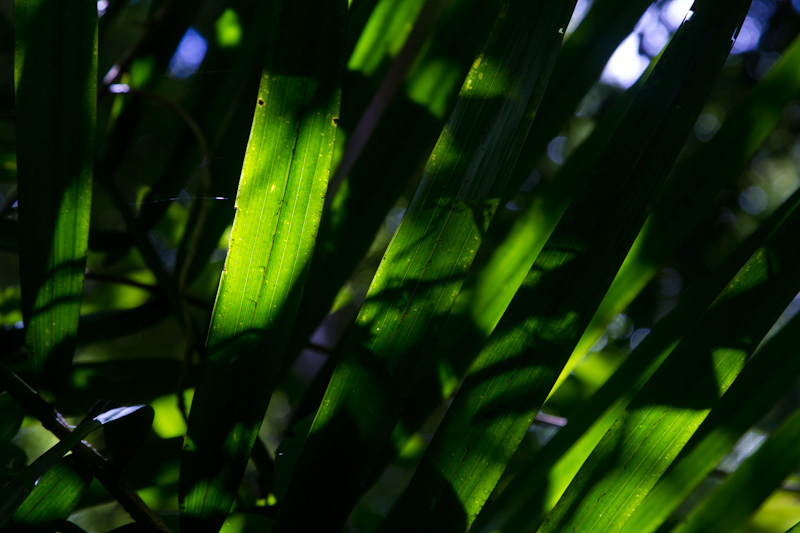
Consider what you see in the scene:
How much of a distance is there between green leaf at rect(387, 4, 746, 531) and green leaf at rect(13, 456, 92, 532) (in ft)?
0.68

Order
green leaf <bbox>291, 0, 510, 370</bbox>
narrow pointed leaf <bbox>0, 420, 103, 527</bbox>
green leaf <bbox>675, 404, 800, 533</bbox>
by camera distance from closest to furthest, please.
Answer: narrow pointed leaf <bbox>0, 420, 103, 527</bbox> < green leaf <bbox>675, 404, 800, 533</bbox> < green leaf <bbox>291, 0, 510, 370</bbox>

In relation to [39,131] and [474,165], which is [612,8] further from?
[39,131]

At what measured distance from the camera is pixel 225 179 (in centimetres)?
47

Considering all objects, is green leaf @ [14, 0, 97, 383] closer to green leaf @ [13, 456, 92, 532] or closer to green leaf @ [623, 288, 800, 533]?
green leaf @ [13, 456, 92, 532]

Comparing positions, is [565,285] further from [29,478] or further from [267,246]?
[29,478]

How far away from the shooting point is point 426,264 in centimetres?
30

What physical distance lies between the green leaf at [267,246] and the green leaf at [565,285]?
0.12 metres

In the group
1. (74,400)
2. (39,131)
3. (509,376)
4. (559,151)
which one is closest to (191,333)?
(74,400)

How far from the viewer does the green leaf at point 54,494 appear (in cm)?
32

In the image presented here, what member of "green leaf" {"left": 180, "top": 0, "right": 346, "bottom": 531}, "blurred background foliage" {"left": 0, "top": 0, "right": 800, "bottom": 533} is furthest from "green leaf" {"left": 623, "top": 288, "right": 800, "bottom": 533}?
"green leaf" {"left": 180, "top": 0, "right": 346, "bottom": 531}

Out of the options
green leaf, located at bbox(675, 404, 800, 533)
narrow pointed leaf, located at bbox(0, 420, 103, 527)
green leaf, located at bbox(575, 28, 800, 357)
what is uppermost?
green leaf, located at bbox(575, 28, 800, 357)

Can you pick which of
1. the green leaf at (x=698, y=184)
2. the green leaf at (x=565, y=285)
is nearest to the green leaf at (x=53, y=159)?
the green leaf at (x=565, y=285)

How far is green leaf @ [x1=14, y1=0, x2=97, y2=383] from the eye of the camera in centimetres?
32

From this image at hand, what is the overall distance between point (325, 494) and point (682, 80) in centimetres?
33
